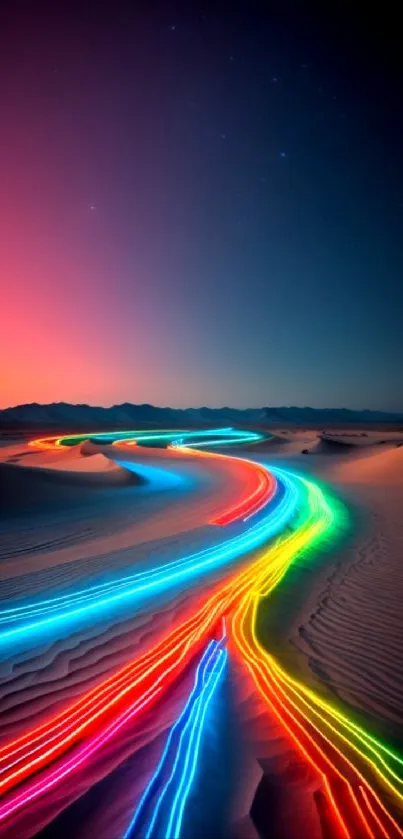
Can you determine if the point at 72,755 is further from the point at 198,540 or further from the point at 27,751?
the point at 198,540

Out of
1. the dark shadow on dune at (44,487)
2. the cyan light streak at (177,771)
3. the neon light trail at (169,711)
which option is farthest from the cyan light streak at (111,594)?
the dark shadow on dune at (44,487)

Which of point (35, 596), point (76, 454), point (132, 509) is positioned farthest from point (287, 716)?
point (76, 454)

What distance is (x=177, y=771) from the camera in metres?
2.82

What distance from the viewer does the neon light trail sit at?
2.59m

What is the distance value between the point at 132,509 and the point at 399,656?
9.89 metres

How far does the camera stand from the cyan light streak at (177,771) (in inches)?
94.0

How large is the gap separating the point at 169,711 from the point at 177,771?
771 millimetres

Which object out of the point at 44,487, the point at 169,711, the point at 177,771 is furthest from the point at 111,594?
the point at 44,487

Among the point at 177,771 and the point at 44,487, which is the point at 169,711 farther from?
the point at 44,487

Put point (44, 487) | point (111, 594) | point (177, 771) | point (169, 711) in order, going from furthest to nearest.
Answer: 1. point (44, 487)
2. point (111, 594)
3. point (169, 711)
4. point (177, 771)

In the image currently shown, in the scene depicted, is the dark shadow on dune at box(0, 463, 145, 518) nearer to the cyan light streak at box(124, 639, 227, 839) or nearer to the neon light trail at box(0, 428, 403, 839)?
the neon light trail at box(0, 428, 403, 839)

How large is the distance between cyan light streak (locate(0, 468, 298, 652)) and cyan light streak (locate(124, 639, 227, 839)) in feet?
8.46

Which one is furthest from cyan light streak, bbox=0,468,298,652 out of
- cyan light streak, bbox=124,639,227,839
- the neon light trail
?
cyan light streak, bbox=124,639,227,839

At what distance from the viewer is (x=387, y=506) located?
14.6 m
